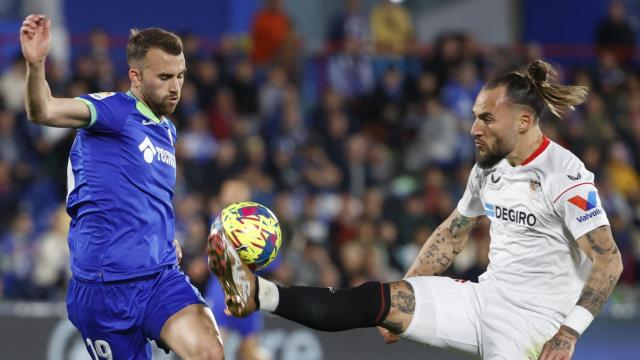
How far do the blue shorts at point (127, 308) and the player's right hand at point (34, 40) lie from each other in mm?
1285

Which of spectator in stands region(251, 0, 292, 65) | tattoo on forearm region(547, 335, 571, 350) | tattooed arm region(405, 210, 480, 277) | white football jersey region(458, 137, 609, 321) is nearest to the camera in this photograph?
tattoo on forearm region(547, 335, 571, 350)

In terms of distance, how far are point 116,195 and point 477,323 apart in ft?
6.83

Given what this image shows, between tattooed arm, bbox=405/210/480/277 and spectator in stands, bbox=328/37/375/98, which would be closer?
tattooed arm, bbox=405/210/480/277

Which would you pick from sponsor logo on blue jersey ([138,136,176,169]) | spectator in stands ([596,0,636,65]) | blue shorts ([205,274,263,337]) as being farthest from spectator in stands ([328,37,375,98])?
sponsor logo on blue jersey ([138,136,176,169])

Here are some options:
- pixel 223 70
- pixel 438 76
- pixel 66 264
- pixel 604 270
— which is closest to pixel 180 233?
pixel 66 264

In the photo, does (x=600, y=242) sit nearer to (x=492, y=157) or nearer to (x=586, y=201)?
(x=586, y=201)

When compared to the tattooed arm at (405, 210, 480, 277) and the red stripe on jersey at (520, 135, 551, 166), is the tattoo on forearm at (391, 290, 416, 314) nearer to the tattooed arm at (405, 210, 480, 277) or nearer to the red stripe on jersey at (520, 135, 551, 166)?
the tattooed arm at (405, 210, 480, 277)

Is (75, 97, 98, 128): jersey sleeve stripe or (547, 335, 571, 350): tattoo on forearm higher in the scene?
(75, 97, 98, 128): jersey sleeve stripe

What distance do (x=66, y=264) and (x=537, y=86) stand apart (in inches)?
234

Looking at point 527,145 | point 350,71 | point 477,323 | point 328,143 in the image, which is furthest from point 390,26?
point 477,323

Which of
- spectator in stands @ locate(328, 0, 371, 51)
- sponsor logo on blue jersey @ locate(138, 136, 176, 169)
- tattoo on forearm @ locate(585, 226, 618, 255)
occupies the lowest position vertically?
spectator in stands @ locate(328, 0, 371, 51)

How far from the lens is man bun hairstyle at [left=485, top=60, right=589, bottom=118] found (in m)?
6.12

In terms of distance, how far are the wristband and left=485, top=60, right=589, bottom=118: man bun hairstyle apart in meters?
1.16

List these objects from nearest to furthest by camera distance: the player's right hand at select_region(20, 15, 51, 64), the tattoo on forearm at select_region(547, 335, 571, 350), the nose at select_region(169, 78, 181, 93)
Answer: the player's right hand at select_region(20, 15, 51, 64) → the tattoo on forearm at select_region(547, 335, 571, 350) → the nose at select_region(169, 78, 181, 93)
